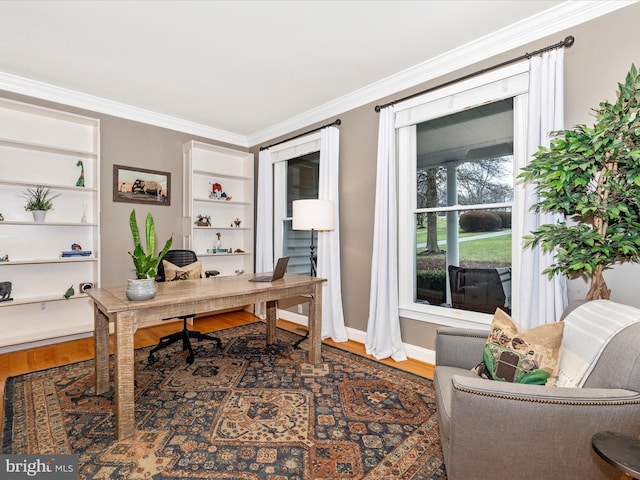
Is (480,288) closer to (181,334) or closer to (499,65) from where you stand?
(499,65)

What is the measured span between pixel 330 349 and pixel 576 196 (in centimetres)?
241

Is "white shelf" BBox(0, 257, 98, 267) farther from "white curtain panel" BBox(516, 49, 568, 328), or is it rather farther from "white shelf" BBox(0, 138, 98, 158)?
"white curtain panel" BBox(516, 49, 568, 328)

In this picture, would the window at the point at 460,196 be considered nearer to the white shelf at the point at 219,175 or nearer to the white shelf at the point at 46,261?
the white shelf at the point at 219,175

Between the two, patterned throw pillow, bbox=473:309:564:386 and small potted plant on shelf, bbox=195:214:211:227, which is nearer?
patterned throw pillow, bbox=473:309:564:386

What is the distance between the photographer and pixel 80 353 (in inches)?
123

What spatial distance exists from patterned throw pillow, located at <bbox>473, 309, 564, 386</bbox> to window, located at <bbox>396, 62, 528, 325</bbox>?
1.11 m

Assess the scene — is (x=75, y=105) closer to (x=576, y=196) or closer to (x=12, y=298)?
(x=12, y=298)

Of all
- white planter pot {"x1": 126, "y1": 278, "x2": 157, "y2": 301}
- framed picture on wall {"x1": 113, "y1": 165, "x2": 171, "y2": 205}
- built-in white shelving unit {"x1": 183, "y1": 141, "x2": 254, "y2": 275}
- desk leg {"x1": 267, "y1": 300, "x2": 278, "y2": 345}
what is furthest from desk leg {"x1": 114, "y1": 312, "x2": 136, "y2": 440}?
framed picture on wall {"x1": 113, "y1": 165, "x2": 171, "y2": 205}

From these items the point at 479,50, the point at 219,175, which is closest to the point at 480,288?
the point at 479,50

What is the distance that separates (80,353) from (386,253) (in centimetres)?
312

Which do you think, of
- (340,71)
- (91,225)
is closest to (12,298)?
(91,225)

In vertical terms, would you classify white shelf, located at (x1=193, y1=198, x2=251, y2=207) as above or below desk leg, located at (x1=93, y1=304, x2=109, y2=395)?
above

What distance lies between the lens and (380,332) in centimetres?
307

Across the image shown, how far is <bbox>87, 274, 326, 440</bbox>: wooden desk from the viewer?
1.80m
